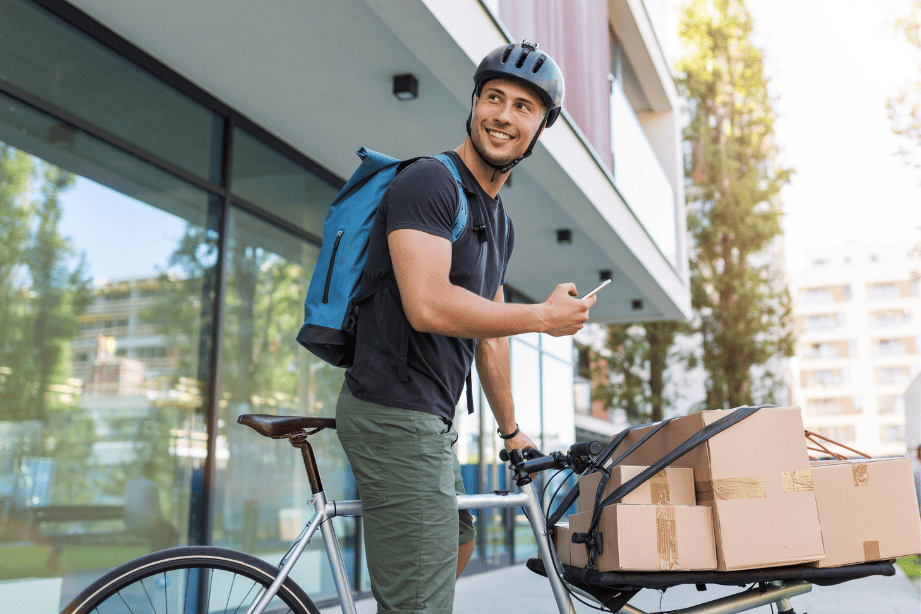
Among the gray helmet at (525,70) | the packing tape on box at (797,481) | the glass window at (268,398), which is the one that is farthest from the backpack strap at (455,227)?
the glass window at (268,398)

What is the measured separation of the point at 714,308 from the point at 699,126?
4.44 meters

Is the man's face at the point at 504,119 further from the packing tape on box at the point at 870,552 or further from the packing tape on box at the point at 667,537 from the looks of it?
the packing tape on box at the point at 870,552

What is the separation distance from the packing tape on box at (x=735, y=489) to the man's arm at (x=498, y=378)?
0.60 meters

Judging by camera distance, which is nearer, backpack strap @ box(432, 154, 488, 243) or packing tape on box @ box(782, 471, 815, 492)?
backpack strap @ box(432, 154, 488, 243)

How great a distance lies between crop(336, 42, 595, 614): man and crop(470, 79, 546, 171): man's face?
0.11 metres

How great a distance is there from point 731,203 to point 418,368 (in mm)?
17013

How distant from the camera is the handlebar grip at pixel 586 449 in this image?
2.17 m

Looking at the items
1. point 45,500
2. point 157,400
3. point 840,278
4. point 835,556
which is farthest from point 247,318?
point 840,278

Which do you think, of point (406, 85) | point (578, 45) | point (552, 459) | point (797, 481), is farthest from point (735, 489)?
point (578, 45)

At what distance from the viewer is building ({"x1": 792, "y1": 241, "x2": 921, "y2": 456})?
272 feet

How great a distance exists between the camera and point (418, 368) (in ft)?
6.21

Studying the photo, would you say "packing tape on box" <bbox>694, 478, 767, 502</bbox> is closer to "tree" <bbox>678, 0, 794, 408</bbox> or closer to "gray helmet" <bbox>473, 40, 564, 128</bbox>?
"gray helmet" <bbox>473, 40, 564, 128</bbox>

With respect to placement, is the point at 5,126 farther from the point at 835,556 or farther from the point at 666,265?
the point at 666,265

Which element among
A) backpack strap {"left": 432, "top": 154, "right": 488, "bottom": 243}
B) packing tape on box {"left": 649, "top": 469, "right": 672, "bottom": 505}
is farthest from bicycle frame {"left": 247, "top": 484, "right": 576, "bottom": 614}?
backpack strap {"left": 432, "top": 154, "right": 488, "bottom": 243}
